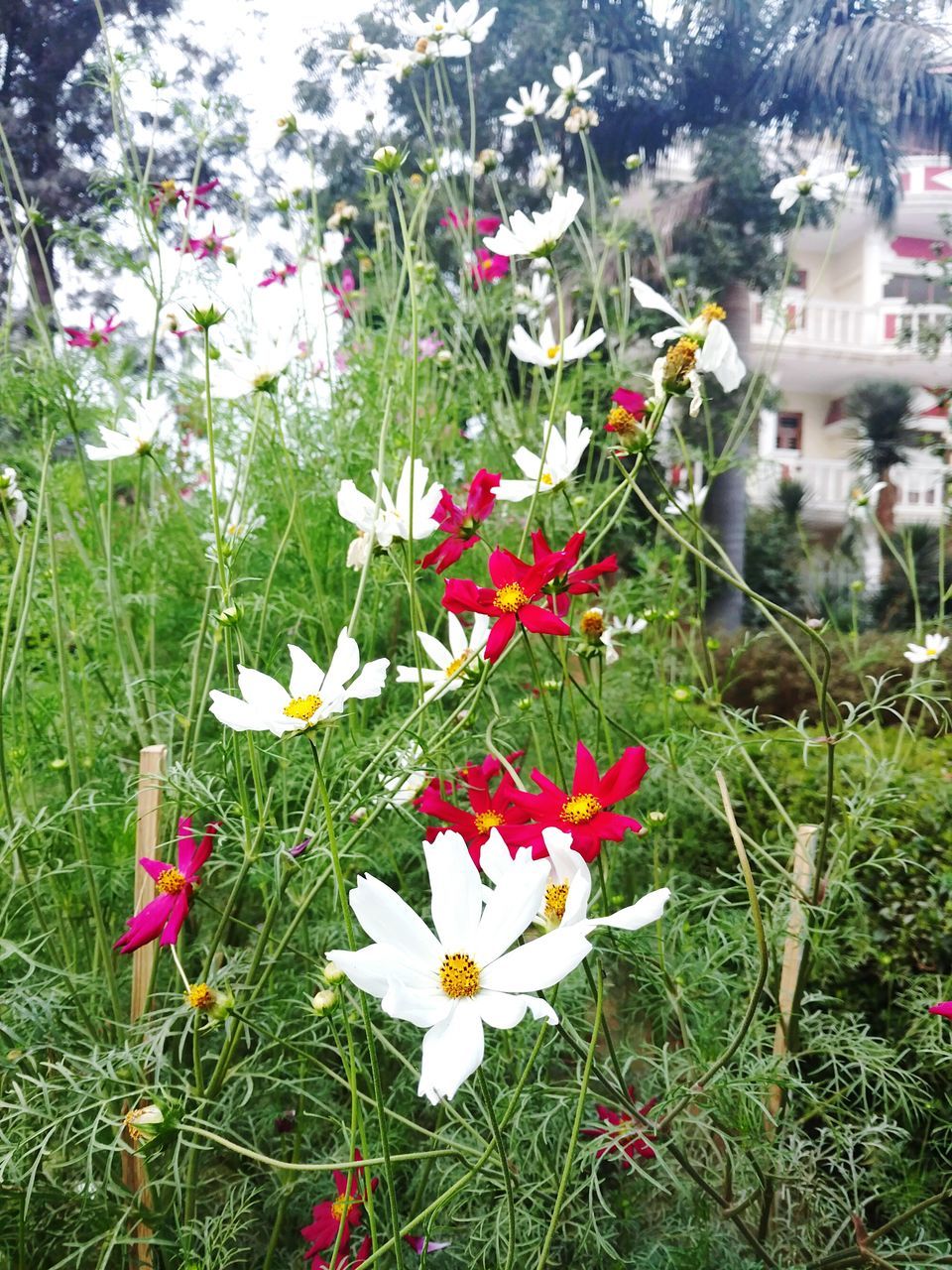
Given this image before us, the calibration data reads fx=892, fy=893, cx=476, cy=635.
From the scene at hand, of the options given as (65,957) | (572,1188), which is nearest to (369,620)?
(65,957)

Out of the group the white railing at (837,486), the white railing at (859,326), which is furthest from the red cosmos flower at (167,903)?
the white railing at (837,486)

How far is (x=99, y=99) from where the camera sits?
306 centimetres

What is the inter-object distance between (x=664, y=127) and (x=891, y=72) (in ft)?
3.10

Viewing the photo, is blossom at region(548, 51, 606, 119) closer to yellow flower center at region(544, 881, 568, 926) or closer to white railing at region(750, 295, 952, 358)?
yellow flower center at region(544, 881, 568, 926)

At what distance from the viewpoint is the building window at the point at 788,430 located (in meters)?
6.76

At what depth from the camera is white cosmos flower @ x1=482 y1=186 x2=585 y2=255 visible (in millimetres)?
608

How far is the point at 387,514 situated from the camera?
59 cm

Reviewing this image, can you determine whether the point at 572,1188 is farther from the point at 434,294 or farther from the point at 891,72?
the point at 891,72

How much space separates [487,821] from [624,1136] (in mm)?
199

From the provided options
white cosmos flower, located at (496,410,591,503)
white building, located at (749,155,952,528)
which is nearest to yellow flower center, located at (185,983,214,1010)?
white cosmos flower, located at (496,410,591,503)

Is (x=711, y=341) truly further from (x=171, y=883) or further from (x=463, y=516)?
(x=171, y=883)

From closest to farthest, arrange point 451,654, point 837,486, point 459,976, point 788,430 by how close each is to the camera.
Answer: point 459,976, point 451,654, point 837,486, point 788,430

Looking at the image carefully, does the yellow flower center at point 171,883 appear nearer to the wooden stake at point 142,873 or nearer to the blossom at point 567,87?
the wooden stake at point 142,873

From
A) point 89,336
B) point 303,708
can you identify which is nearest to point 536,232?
point 303,708
